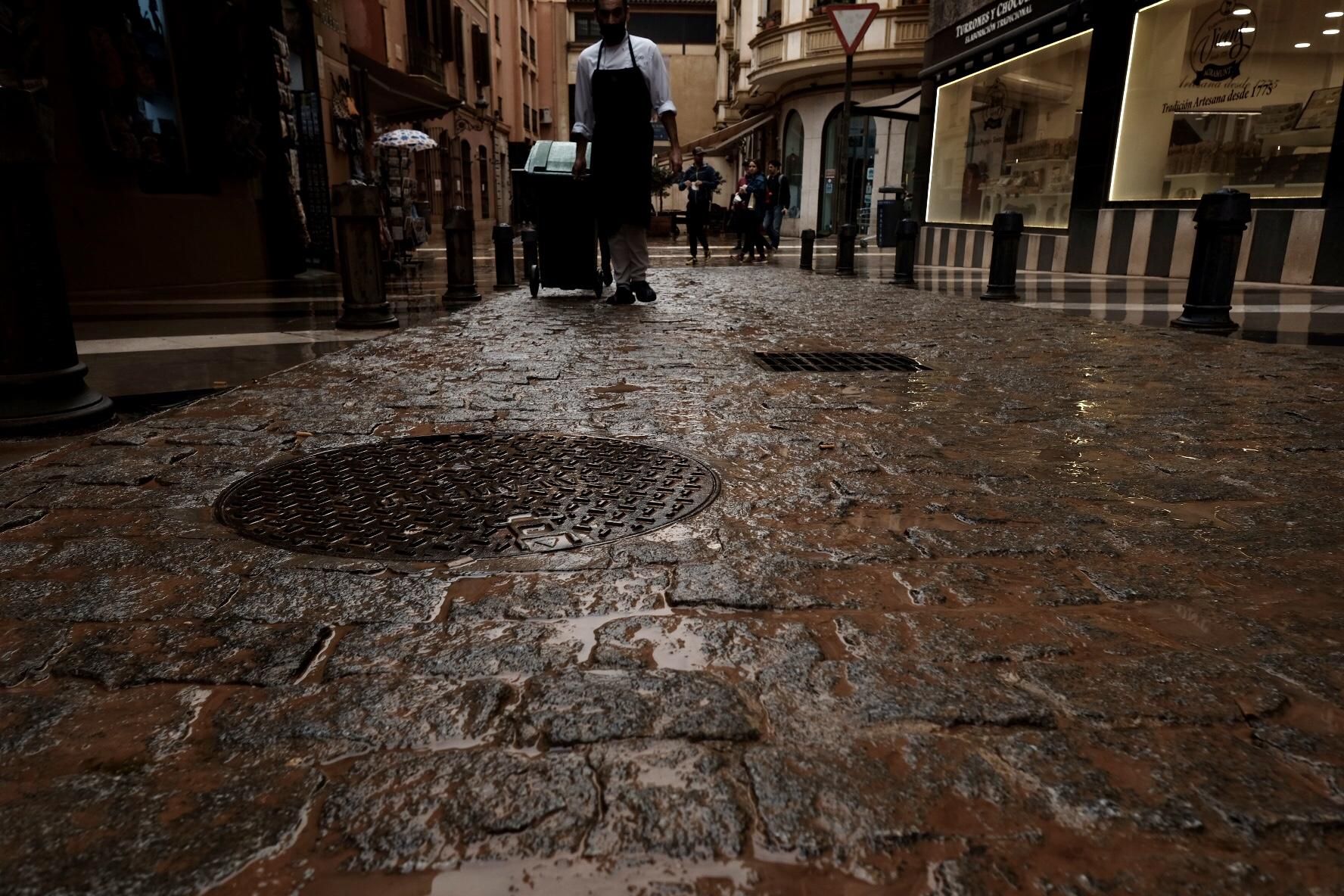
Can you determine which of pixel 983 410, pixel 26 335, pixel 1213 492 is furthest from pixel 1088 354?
pixel 26 335

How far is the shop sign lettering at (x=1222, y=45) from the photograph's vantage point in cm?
966

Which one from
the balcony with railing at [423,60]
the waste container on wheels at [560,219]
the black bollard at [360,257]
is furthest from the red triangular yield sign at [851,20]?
the balcony with railing at [423,60]

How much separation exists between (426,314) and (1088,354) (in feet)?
16.5

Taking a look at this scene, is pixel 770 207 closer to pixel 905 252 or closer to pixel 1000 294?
pixel 905 252

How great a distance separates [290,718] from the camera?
140 cm

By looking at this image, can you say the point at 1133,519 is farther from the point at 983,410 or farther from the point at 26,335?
the point at 26,335

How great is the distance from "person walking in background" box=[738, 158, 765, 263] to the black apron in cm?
899

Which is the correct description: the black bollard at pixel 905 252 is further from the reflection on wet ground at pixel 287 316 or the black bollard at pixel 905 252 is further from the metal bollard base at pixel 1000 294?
the metal bollard base at pixel 1000 294

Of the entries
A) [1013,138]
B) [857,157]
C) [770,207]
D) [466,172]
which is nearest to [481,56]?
[466,172]

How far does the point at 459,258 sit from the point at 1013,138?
31.9 ft

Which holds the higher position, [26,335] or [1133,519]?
[26,335]

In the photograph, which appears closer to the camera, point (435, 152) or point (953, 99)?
point (953, 99)

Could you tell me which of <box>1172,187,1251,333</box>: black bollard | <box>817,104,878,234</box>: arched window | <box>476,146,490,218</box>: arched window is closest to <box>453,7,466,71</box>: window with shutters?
<box>476,146,490,218</box>: arched window

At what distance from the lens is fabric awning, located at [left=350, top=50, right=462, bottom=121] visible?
14352 mm
